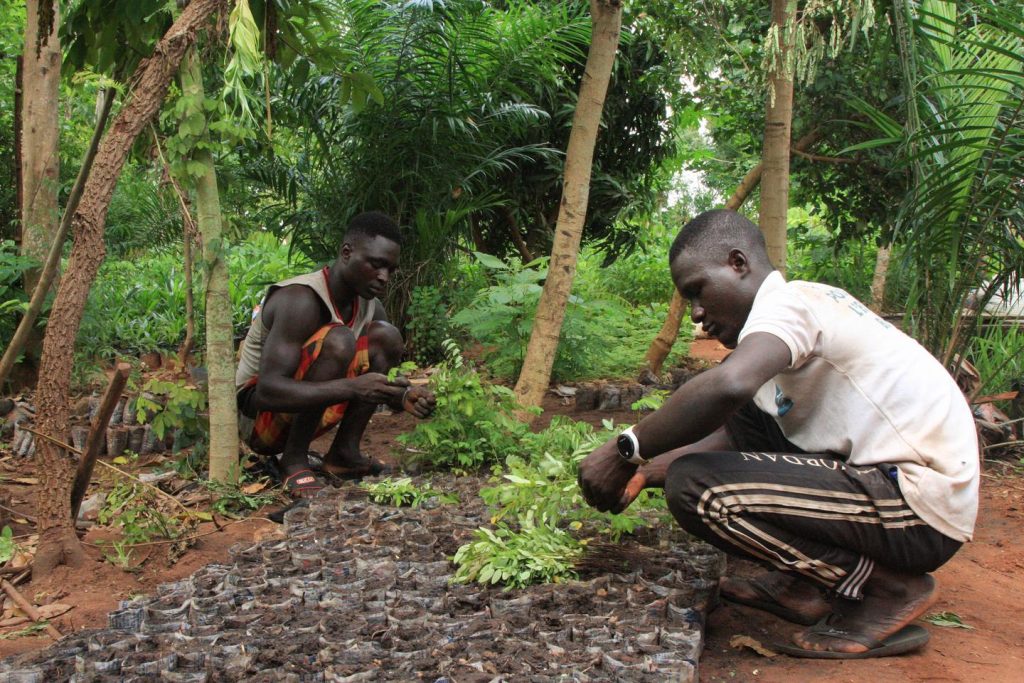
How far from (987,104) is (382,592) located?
11.2 feet

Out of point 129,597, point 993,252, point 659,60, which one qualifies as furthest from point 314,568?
point 659,60

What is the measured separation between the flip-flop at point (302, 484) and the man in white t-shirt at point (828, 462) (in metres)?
1.97

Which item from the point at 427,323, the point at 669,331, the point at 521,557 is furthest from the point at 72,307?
the point at 669,331

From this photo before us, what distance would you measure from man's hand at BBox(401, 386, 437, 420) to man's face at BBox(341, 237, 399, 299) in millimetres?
558

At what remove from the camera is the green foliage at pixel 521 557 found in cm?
274

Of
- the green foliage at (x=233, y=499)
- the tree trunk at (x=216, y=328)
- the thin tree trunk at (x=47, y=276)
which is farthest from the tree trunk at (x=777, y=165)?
the thin tree trunk at (x=47, y=276)

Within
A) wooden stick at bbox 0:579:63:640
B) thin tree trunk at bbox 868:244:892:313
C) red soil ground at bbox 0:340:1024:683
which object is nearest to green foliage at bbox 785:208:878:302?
thin tree trunk at bbox 868:244:892:313

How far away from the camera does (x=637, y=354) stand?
708 centimetres

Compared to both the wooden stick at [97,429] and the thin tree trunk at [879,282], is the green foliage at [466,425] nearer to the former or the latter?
the wooden stick at [97,429]

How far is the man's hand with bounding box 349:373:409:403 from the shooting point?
4023mm

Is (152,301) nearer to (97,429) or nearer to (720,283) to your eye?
(97,429)

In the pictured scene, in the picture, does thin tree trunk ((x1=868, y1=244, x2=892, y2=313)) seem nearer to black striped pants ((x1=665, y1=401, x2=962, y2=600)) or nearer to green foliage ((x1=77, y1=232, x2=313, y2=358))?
green foliage ((x1=77, y1=232, x2=313, y2=358))

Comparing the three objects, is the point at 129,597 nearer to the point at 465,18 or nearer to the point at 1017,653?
the point at 1017,653

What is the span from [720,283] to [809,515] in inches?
27.3
